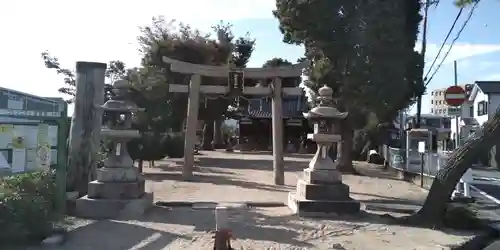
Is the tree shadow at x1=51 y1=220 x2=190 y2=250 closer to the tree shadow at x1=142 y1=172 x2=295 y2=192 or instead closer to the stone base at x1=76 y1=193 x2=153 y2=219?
the stone base at x1=76 y1=193 x2=153 y2=219

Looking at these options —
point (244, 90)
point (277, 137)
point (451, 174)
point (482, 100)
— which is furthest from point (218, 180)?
point (482, 100)

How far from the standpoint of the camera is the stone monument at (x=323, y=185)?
35.5 feet

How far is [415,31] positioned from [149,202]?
48.2ft

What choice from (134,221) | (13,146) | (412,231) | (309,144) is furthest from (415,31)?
(309,144)

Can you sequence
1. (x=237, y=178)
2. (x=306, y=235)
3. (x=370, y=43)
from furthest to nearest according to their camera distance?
1. (x=237, y=178)
2. (x=370, y=43)
3. (x=306, y=235)

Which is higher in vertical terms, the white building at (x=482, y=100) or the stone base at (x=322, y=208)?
the white building at (x=482, y=100)

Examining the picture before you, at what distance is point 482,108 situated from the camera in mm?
39406

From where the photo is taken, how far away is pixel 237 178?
19.9m

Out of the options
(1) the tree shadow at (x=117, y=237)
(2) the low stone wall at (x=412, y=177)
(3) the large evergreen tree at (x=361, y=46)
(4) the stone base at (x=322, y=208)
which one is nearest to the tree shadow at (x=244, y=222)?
(4) the stone base at (x=322, y=208)

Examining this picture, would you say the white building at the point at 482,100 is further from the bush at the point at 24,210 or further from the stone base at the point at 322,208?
the bush at the point at 24,210

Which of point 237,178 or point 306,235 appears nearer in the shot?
point 306,235

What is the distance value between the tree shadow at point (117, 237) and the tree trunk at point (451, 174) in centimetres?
486

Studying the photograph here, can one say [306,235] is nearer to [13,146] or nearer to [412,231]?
[412,231]

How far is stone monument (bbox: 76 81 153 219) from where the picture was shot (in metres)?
10.5
